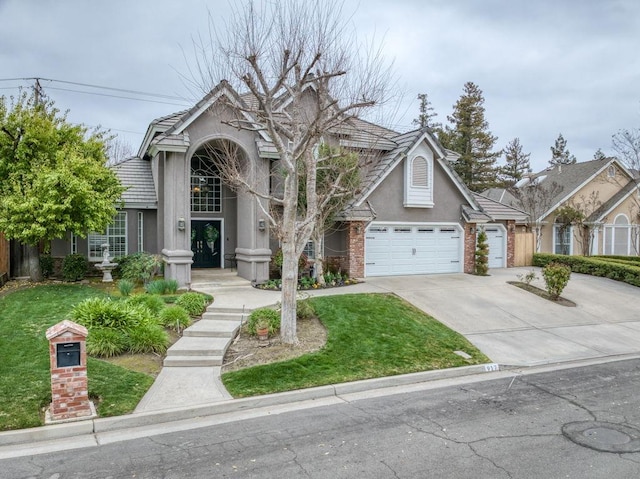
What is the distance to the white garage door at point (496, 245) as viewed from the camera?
21.5 meters

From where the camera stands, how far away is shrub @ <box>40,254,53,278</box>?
613 inches

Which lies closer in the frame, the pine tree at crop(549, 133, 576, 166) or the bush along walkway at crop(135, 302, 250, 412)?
the bush along walkway at crop(135, 302, 250, 412)

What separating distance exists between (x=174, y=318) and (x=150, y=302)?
1179mm

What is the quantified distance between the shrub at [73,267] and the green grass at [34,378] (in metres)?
4.49

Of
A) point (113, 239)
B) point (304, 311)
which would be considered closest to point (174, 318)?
point (304, 311)

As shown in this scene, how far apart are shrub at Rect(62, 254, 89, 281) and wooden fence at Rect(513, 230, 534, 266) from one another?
18.5 metres

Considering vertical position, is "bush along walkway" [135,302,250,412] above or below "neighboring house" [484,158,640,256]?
below

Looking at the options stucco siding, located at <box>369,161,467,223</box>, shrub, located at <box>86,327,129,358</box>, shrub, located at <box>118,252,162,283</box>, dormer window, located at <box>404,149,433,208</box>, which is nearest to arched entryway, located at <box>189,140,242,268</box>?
shrub, located at <box>118,252,162,283</box>

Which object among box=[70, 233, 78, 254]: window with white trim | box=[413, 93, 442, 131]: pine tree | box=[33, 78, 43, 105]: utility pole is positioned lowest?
box=[70, 233, 78, 254]: window with white trim

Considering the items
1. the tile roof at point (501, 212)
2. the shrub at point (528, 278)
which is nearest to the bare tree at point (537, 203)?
the tile roof at point (501, 212)

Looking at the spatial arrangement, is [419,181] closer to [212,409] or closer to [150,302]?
[150,302]

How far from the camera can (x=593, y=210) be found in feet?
85.3

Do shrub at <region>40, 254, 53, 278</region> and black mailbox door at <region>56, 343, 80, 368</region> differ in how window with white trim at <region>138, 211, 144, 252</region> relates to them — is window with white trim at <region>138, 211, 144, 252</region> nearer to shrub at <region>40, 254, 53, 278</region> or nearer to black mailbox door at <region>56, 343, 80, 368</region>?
shrub at <region>40, 254, 53, 278</region>

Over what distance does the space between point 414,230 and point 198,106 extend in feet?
31.2
